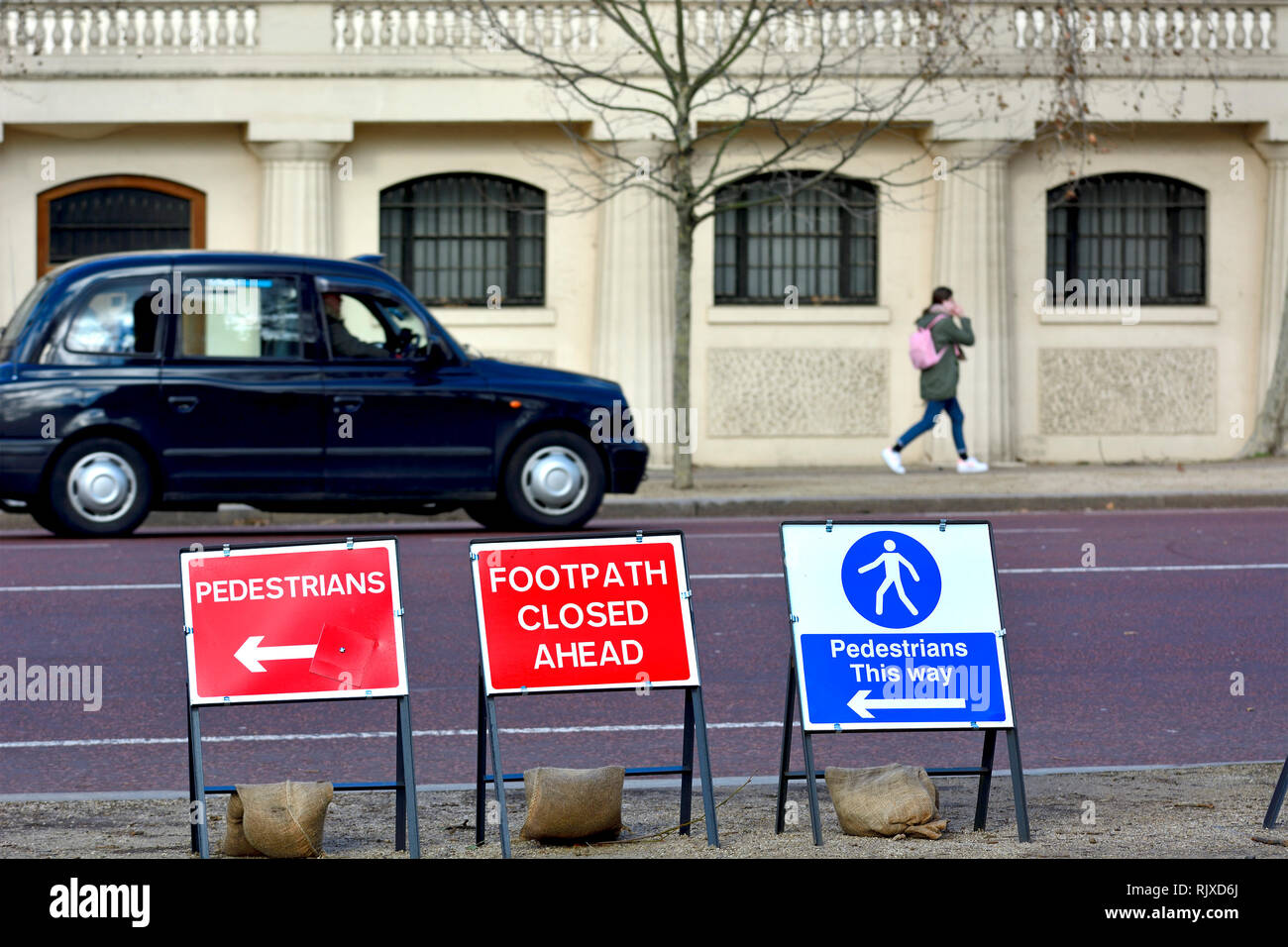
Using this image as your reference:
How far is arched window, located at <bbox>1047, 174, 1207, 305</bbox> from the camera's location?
26109 mm

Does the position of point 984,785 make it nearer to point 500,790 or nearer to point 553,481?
point 500,790

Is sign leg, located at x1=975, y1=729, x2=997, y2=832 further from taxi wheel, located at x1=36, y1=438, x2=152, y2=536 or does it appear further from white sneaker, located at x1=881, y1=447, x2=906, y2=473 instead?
white sneaker, located at x1=881, y1=447, x2=906, y2=473

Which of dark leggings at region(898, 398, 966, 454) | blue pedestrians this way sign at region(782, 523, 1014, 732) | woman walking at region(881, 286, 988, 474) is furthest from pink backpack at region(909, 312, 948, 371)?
blue pedestrians this way sign at region(782, 523, 1014, 732)

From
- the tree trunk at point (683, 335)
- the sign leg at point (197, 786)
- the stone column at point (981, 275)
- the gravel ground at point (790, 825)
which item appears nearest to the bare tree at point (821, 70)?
the stone column at point (981, 275)

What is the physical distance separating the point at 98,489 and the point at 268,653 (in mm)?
9524

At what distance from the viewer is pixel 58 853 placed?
19.0ft

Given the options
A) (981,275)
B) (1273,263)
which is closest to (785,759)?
(981,275)

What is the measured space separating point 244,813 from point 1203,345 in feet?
71.7

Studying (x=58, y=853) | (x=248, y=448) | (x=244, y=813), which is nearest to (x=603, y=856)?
(x=244, y=813)

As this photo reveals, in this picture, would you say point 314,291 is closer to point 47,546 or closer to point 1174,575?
point 47,546

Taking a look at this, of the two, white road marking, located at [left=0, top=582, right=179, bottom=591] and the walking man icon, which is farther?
white road marking, located at [left=0, top=582, right=179, bottom=591]

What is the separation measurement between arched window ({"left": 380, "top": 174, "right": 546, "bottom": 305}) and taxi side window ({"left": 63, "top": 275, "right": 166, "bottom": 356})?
10.1 metres

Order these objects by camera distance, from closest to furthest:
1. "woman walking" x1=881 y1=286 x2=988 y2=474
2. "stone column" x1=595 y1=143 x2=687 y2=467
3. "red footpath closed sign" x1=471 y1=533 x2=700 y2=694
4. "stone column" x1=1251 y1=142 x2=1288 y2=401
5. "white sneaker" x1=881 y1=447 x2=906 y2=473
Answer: "red footpath closed sign" x1=471 y1=533 x2=700 y2=694 < "woman walking" x1=881 y1=286 x2=988 y2=474 < "white sneaker" x1=881 y1=447 x2=906 y2=473 < "stone column" x1=595 y1=143 x2=687 y2=467 < "stone column" x1=1251 y1=142 x2=1288 y2=401

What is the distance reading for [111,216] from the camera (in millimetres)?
24859
